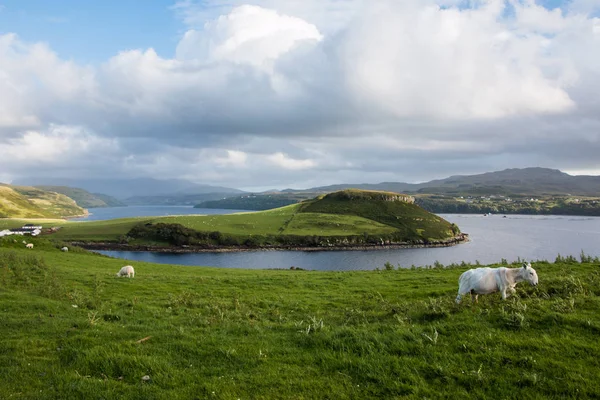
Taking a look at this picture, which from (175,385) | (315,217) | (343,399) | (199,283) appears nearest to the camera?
(343,399)

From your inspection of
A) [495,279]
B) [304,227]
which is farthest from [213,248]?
[495,279]

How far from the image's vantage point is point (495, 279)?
44.9 ft

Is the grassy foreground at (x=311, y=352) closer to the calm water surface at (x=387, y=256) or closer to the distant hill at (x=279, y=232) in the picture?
the calm water surface at (x=387, y=256)

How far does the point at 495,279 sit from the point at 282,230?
143798mm

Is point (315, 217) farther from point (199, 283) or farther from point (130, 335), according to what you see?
point (130, 335)

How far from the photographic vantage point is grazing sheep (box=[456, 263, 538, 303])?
13.6m

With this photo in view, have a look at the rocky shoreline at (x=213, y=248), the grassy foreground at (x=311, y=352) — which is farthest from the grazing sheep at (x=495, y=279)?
the rocky shoreline at (x=213, y=248)

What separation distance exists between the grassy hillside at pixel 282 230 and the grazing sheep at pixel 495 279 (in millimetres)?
125055

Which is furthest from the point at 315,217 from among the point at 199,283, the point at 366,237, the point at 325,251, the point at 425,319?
the point at 425,319

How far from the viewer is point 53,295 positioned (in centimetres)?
1738

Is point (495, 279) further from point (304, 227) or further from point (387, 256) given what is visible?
point (304, 227)

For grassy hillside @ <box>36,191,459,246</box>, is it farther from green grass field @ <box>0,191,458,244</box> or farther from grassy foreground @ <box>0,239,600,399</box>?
grassy foreground @ <box>0,239,600,399</box>

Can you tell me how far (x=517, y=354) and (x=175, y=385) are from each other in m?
7.42

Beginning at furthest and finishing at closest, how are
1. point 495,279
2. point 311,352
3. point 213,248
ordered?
point 213,248 → point 495,279 → point 311,352
